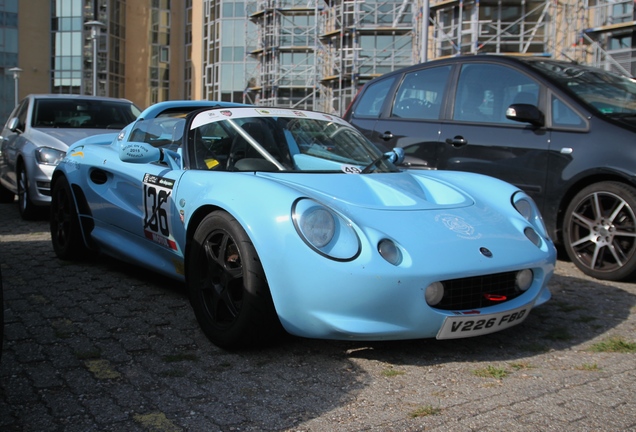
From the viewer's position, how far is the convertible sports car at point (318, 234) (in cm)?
324

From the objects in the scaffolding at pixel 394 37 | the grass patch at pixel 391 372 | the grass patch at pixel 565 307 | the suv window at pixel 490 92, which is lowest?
the grass patch at pixel 391 372

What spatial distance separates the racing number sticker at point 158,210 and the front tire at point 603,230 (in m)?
3.03

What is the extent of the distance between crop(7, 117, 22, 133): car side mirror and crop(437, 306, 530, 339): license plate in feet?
23.9

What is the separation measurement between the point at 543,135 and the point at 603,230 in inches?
35.7

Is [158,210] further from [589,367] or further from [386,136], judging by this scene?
[386,136]

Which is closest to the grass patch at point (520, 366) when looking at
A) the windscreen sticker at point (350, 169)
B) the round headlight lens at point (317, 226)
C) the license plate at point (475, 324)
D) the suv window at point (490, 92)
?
the license plate at point (475, 324)

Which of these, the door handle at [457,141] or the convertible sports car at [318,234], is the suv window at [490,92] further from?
the convertible sports car at [318,234]

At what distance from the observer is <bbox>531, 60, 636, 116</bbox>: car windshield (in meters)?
5.70

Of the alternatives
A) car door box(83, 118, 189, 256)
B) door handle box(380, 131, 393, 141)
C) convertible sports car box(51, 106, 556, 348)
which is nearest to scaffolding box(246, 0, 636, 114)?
door handle box(380, 131, 393, 141)

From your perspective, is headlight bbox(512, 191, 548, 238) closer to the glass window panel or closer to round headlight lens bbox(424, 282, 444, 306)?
round headlight lens bbox(424, 282, 444, 306)

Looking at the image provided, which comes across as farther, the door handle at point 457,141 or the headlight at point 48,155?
the headlight at point 48,155

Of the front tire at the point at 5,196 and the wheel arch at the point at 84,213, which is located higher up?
the wheel arch at the point at 84,213

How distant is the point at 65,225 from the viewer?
568 centimetres

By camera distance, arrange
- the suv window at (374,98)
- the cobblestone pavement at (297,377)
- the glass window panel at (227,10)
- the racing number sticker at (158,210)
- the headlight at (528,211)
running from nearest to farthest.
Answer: the cobblestone pavement at (297,377)
the headlight at (528,211)
the racing number sticker at (158,210)
the suv window at (374,98)
the glass window panel at (227,10)
